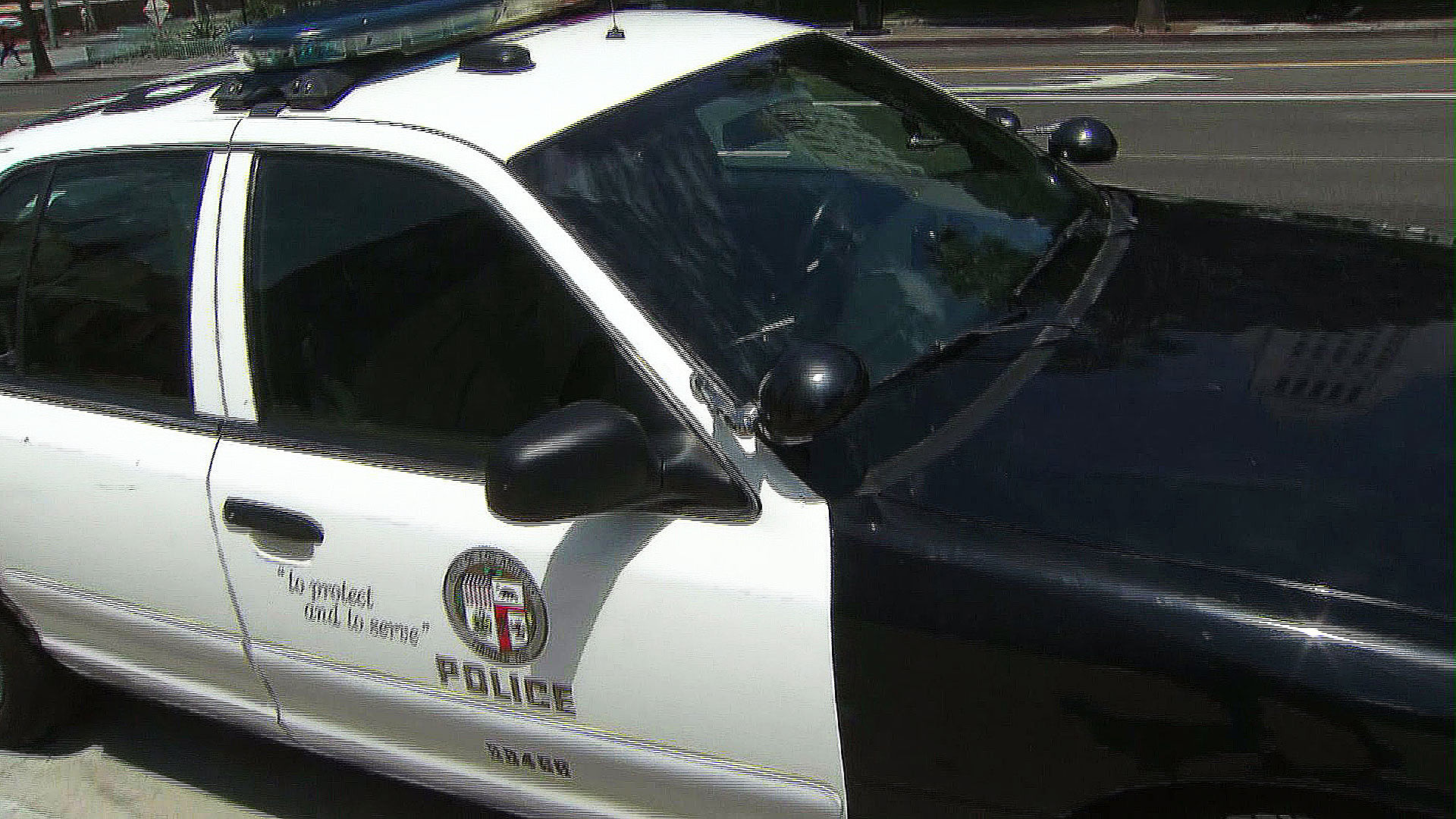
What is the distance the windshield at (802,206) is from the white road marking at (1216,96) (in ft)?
32.5

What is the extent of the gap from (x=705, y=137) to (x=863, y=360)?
0.63 m

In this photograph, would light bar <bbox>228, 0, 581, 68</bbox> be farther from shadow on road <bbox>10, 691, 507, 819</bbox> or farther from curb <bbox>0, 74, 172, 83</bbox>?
curb <bbox>0, 74, 172, 83</bbox>

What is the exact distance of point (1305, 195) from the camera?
8.79 metres

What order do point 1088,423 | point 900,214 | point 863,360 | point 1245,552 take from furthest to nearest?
point 900,214 < point 863,360 < point 1088,423 < point 1245,552

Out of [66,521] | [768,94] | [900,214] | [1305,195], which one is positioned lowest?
[1305,195]

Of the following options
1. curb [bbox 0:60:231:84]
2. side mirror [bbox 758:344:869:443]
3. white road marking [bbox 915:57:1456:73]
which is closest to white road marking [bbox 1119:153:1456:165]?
white road marking [bbox 915:57:1456:73]

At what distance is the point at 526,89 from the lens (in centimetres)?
266

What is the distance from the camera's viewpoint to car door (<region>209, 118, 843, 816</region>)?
7.07 ft

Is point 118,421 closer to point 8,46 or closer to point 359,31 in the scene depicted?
point 359,31

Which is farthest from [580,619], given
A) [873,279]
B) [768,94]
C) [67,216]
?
[67,216]

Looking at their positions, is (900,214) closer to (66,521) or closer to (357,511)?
(357,511)

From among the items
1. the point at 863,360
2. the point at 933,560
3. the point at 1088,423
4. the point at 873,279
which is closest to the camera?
the point at 933,560

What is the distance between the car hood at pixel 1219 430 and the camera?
6.11 ft

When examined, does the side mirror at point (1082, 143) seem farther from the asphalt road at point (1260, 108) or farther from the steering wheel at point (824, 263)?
→ the asphalt road at point (1260, 108)
